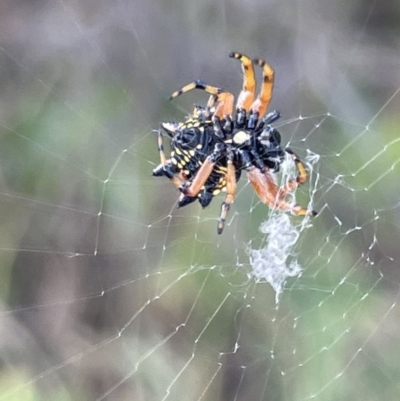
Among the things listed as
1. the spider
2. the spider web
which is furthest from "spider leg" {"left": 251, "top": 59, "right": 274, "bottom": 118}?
the spider web

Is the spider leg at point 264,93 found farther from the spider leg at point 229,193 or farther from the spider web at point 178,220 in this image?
the spider web at point 178,220

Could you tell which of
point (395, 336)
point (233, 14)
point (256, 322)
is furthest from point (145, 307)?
point (233, 14)

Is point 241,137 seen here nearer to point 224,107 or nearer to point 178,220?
point 224,107

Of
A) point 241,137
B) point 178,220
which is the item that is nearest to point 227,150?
point 241,137

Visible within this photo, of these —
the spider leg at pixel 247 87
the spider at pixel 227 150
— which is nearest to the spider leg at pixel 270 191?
the spider at pixel 227 150

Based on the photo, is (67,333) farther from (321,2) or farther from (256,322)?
(321,2)

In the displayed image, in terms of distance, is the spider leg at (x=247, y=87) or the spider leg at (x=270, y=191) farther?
the spider leg at (x=270, y=191)

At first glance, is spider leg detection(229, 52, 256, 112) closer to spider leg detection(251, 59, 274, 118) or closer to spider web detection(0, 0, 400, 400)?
spider leg detection(251, 59, 274, 118)
